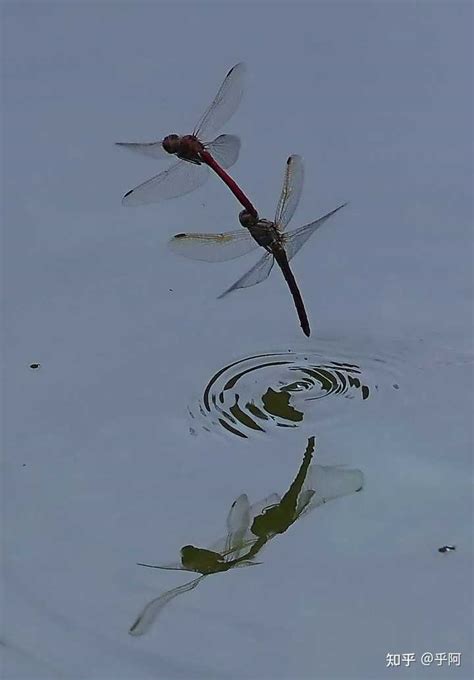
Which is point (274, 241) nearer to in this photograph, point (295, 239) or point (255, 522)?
point (295, 239)

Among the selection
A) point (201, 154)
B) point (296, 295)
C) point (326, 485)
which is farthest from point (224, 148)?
point (326, 485)

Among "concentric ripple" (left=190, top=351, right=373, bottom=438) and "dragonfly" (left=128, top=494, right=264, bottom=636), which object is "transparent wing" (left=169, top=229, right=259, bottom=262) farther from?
"dragonfly" (left=128, top=494, right=264, bottom=636)

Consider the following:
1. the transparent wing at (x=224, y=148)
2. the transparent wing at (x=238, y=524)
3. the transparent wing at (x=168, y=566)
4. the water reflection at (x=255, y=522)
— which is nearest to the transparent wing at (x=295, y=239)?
the transparent wing at (x=224, y=148)

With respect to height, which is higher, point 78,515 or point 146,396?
point 146,396

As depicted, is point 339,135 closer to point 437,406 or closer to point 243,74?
point 243,74

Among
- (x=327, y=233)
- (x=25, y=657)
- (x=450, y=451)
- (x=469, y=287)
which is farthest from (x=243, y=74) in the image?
→ (x=25, y=657)

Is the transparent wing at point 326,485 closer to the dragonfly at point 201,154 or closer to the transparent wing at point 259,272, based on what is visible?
the transparent wing at point 259,272
